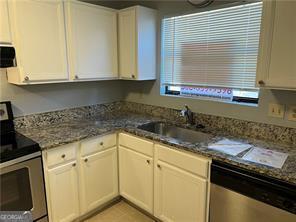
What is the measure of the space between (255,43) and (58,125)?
2.05 m

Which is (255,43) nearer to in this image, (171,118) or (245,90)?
(245,90)

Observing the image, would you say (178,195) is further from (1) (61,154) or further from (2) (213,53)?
(2) (213,53)

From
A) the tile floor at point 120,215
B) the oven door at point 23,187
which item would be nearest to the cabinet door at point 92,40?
the oven door at point 23,187

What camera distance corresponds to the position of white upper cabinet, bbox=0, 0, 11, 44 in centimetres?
170

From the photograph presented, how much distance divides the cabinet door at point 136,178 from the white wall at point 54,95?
2.69 ft

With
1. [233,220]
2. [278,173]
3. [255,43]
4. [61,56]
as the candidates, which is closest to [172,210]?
[233,220]

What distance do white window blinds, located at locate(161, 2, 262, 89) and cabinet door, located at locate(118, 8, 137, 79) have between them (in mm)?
365

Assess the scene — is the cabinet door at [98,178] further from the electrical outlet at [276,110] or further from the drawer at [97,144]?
the electrical outlet at [276,110]

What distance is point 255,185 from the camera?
1.38m

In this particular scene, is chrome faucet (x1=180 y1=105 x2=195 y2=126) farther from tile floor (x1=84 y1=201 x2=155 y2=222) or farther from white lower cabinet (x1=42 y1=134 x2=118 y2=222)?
tile floor (x1=84 y1=201 x2=155 y2=222)

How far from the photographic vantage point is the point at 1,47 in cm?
165

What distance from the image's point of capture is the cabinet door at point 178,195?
171 centimetres

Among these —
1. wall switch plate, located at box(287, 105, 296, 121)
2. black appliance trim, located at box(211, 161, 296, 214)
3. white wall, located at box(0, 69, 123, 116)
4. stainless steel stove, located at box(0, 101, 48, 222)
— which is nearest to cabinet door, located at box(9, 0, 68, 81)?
white wall, located at box(0, 69, 123, 116)

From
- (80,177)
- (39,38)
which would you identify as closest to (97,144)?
(80,177)
